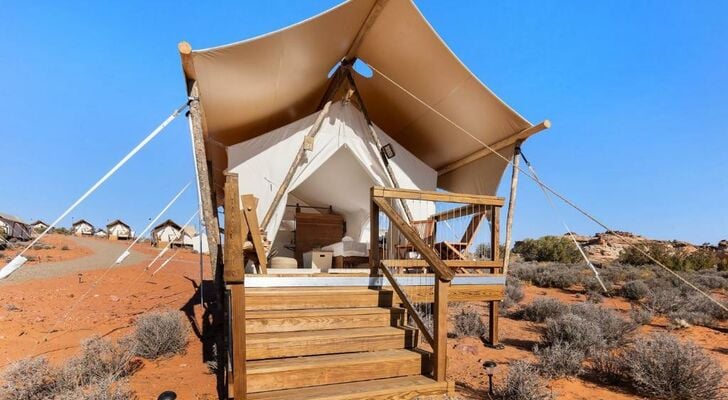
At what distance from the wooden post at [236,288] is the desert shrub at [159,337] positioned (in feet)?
8.11

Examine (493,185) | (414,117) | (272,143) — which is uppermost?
(414,117)

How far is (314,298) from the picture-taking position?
13.3 ft

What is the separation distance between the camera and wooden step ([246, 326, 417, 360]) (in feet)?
10.6

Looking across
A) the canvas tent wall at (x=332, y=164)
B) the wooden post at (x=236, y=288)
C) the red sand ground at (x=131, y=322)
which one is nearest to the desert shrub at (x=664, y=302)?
the red sand ground at (x=131, y=322)

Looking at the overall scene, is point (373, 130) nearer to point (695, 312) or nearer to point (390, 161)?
point (390, 161)

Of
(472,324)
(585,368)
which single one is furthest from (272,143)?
(585,368)

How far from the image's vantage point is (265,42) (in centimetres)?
496

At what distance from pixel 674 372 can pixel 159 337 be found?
Result: 574 centimetres

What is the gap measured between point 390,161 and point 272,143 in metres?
2.22

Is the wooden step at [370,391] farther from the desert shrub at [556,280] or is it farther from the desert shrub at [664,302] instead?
the desert shrub at [556,280]

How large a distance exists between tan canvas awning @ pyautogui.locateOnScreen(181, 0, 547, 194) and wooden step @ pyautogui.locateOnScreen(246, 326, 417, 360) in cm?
348

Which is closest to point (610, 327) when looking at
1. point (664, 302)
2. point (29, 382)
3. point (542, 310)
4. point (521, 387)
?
point (542, 310)

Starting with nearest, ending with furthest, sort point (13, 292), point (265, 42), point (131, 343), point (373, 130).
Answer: point (131, 343) < point (265, 42) < point (373, 130) < point (13, 292)

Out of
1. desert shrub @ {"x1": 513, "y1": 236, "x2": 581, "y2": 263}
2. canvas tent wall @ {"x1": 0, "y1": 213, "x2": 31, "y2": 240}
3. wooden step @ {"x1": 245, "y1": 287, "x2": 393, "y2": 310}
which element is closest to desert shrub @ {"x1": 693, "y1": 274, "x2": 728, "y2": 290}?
desert shrub @ {"x1": 513, "y1": 236, "x2": 581, "y2": 263}
